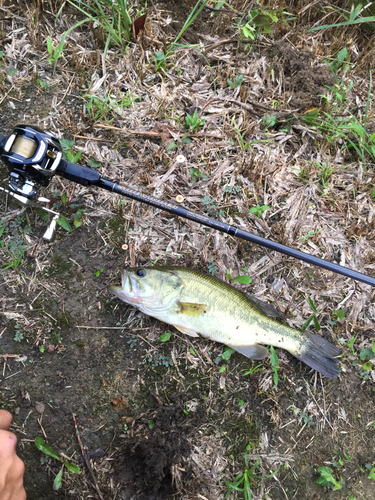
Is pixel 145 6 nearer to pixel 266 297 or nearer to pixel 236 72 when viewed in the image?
pixel 236 72

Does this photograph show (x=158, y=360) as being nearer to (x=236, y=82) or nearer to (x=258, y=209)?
(x=258, y=209)

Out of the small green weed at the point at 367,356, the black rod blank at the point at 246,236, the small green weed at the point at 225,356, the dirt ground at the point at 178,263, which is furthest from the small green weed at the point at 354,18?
the small green weed at the point at 225,356

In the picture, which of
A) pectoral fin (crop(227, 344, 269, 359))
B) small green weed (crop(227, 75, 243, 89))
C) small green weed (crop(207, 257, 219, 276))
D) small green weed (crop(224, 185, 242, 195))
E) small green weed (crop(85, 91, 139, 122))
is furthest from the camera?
small green weed (crop(227, 75, 243, 89))

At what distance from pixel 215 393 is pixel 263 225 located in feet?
6.14

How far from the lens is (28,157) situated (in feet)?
9.38

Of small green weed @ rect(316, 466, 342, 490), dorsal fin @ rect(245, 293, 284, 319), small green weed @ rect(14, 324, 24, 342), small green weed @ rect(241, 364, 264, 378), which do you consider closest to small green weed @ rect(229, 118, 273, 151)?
dorsal fin @ rect(245, 293, 284, 319)

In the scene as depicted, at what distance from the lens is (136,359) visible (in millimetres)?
3447

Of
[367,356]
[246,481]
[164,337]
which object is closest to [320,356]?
[367,356]

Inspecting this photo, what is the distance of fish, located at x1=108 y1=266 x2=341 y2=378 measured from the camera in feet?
10.8

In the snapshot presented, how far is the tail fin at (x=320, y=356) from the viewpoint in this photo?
11.5 ft

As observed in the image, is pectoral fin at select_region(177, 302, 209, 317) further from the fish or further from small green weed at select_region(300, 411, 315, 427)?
small green weed at select_region(300, 411, 315, 427)

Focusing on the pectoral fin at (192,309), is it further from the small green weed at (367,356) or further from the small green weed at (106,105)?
the small green weed at (106,105)

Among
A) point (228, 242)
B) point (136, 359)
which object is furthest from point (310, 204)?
point (136, 359)

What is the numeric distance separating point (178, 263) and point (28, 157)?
1.75m
